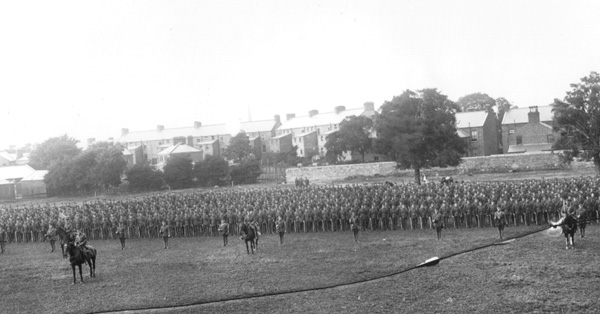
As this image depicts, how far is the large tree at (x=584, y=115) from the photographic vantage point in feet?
123

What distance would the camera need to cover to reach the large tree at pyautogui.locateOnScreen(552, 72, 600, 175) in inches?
1481

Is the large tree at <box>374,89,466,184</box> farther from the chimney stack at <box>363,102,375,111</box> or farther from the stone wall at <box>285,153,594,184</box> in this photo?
the chimney stack at <box>363,102,375,111</box>

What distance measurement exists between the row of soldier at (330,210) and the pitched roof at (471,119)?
38495mm

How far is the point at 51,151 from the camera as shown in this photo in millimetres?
66938

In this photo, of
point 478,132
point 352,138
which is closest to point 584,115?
point 478,132

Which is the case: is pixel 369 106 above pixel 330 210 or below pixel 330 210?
above

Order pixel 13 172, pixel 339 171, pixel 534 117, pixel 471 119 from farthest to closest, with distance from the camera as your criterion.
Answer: pixel 471 119 < pixel 534 117 < pixel 339 171 < pixel 13 172

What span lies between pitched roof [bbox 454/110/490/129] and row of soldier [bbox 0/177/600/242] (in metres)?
38.5

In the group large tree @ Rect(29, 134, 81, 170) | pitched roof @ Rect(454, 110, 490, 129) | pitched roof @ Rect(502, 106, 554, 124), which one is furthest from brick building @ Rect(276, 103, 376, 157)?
large tree @ Rect(29, 134, 81, 170)

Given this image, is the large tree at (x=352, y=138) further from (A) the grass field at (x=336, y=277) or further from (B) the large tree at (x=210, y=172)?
(A) the grass field at (x=336, y=277)

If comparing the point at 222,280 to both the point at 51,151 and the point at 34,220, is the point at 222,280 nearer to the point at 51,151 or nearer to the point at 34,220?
the point at 34,220

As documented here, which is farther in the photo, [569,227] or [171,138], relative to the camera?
[171,138]

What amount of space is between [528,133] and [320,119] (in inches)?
1275

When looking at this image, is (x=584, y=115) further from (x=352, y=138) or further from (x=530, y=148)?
(x=352, y=138)
